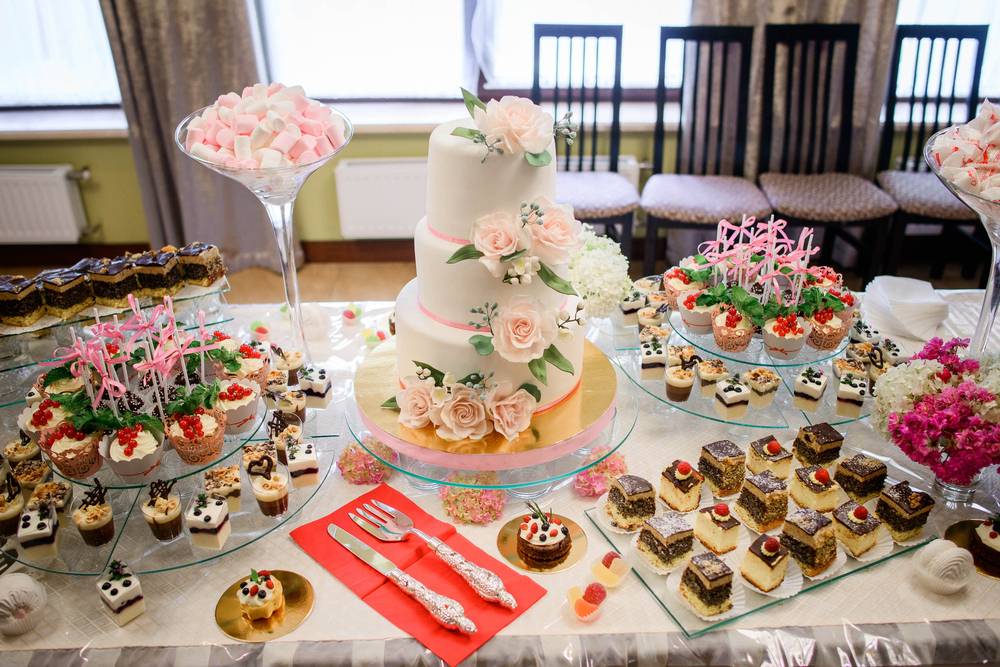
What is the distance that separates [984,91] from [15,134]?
5000mm

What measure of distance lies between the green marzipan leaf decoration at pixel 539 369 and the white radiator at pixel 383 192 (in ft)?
8.75

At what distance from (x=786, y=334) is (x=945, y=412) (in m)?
0.46

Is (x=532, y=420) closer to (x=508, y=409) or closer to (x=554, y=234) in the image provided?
(x=508, y=409)

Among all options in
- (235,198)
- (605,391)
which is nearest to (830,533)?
(605,391)

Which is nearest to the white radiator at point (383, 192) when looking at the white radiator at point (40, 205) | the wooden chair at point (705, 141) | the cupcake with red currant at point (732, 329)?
the wooden chair at point (705, 141)

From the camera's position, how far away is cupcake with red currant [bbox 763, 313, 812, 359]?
2.09 metres

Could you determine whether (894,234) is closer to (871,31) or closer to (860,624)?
(871,31)

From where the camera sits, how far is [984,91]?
4344 mm

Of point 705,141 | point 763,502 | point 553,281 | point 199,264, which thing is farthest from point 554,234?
point 705,141

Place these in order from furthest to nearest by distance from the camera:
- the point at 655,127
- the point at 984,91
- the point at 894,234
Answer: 1. the point at 984,91
2. the point at 655,127
3. the point at 894,234

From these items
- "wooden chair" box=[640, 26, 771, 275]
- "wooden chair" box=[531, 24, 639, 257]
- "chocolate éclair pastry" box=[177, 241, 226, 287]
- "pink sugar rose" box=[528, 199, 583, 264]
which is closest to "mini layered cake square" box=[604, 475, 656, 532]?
"pink sugar rose" box=[528, 199, 583, 264]

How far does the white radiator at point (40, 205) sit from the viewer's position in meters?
4.24

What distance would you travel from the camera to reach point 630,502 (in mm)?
1754

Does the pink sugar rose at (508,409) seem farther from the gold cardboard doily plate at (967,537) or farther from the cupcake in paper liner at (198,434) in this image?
the gold cardboard doily plate at (967,537)
